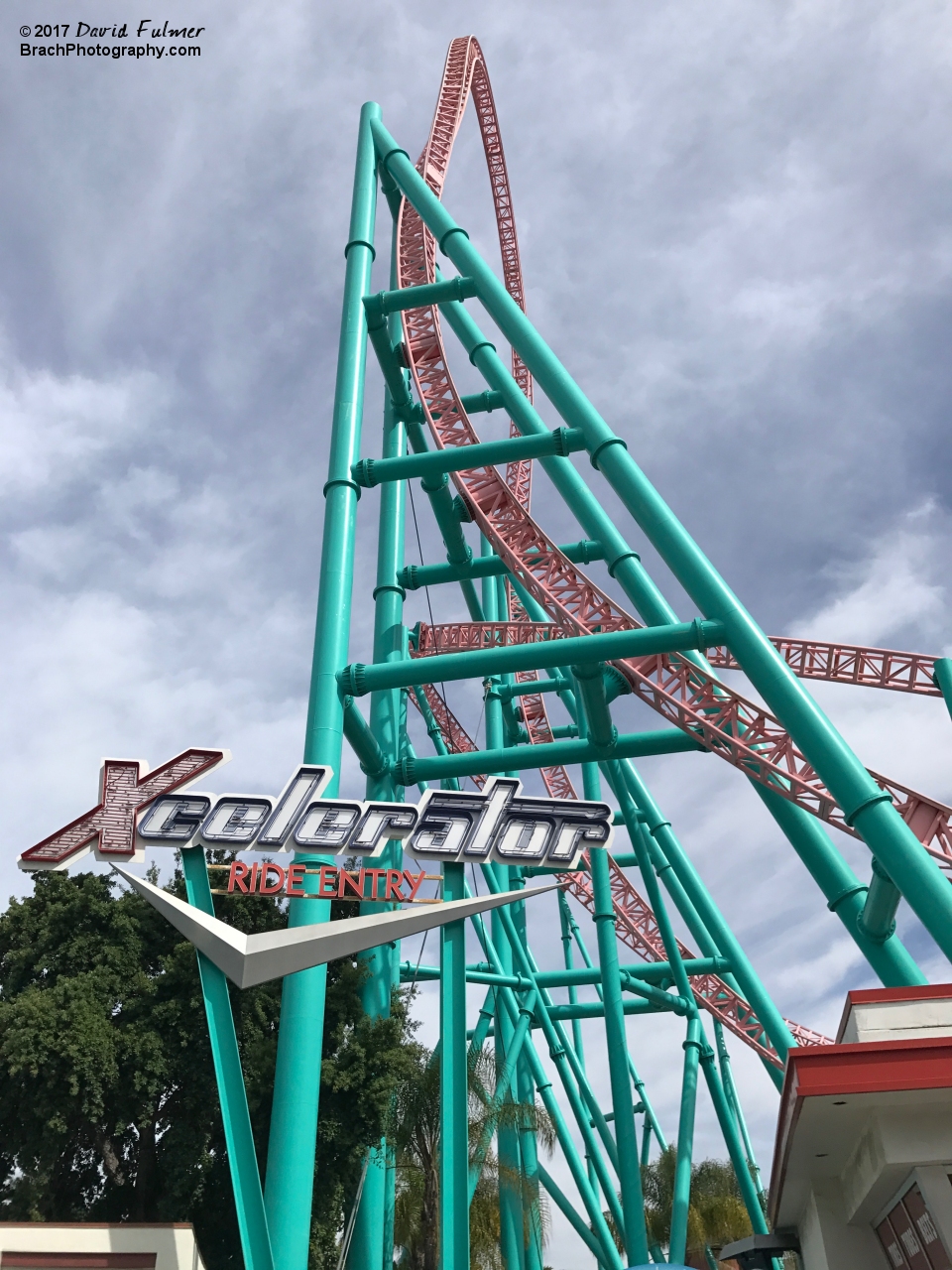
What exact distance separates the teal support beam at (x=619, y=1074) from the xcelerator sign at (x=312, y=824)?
5.09 meters

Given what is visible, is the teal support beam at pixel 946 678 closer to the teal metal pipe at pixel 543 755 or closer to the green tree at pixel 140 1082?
the teal metal pipe at pixel 543 755

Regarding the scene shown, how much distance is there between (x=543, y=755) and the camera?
12281mm

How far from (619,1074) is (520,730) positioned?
27.0 ft

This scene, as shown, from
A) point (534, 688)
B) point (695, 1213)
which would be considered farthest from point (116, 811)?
point (695, 1213)

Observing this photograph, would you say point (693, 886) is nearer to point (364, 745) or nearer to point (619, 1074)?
point (619, 1074)

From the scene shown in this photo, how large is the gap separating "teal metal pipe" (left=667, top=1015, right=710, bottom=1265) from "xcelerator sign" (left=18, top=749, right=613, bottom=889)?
248 inches

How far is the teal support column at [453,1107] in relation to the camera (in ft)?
22.7

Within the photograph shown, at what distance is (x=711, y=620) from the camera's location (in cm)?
1040

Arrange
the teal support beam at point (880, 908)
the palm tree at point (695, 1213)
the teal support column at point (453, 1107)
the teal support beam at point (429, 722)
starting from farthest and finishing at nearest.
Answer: the palm tree at point (695, 1213), the teal support beam at point (429, 722), the teal support beam at point (880, 908), the teal support column at point (453, 1107)

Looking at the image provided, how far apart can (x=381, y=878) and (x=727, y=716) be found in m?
4.69

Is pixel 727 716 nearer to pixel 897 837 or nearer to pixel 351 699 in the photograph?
pixel 897 837

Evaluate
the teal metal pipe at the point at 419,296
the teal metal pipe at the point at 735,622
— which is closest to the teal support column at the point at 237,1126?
the teal metal pipe at the point at 735,622

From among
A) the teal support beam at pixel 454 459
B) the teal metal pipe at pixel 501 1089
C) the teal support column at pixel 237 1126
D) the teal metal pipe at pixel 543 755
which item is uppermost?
the teal support beam at pixel 454 459

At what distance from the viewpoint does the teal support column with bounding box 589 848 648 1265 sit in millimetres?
12812
